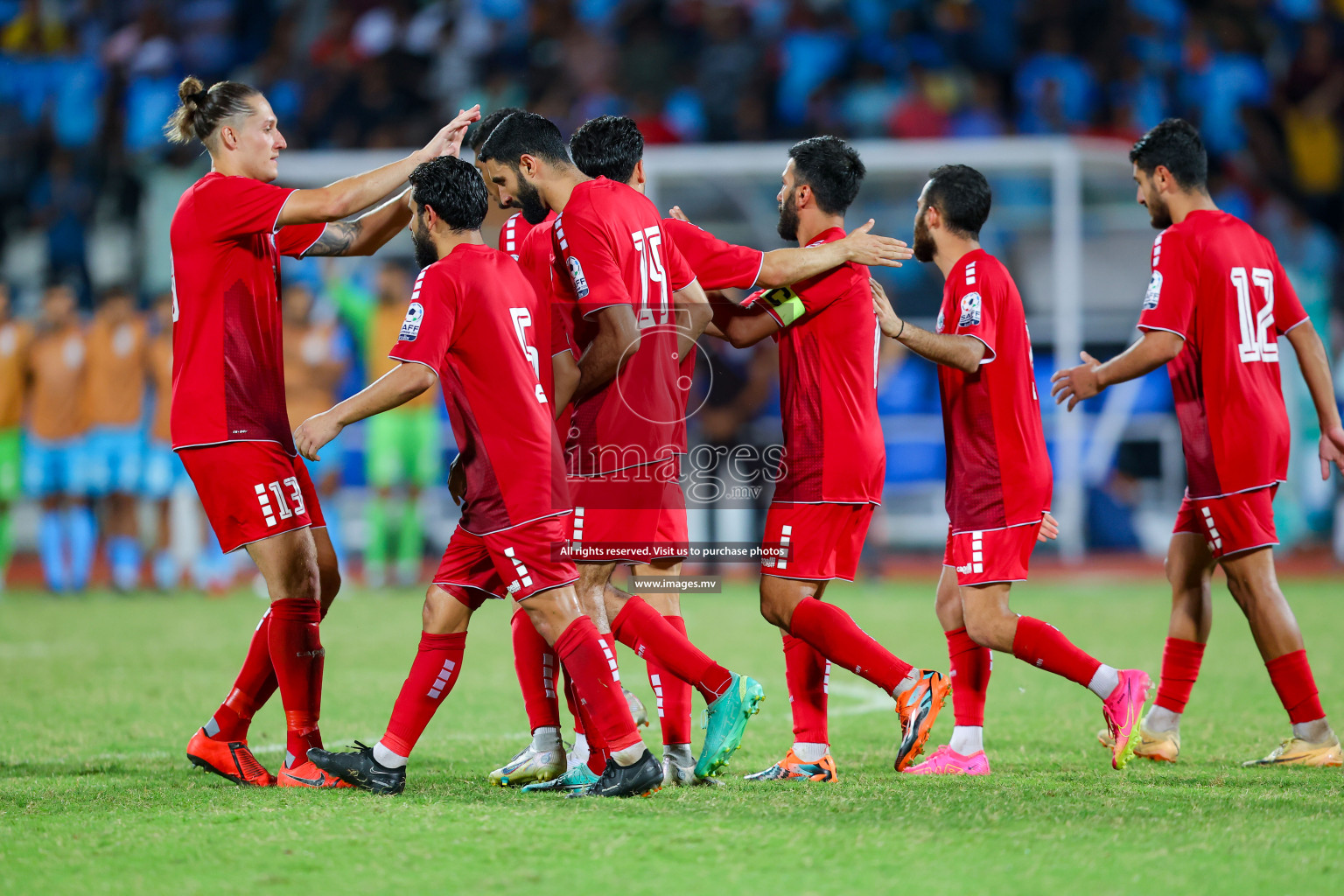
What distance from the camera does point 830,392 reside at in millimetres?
4961

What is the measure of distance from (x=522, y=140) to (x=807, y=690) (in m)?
2.23

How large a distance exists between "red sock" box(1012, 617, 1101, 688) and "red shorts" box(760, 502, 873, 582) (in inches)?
26.1

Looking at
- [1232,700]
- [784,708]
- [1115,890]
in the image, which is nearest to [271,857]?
[1115,890]

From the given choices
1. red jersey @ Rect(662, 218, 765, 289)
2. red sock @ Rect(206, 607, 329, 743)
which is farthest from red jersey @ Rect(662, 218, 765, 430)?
red sock @ Rect(206, 607, 329, 743)

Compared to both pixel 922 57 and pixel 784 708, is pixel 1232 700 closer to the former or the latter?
pixel 784 708

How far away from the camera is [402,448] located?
40.9 feet

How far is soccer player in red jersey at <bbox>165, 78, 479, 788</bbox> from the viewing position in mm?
4840

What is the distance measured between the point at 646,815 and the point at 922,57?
47.1ft

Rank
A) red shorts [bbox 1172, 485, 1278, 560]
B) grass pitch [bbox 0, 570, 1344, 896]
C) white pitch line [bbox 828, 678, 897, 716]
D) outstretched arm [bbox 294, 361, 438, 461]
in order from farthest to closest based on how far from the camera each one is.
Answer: white pitch line [bbox 828, 678, 897, 716] < red shorts [bbox 1172, 485, 1278, 560] < outstretched arm [bbox 294, 361, 438, 461] < grass pitch [bbox 0, 570, 1344, 896]

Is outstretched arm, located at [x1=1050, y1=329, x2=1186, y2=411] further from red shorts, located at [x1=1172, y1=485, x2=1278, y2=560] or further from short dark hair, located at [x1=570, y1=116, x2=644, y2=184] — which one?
short dark hair, located at [x1=570, y1=116, x2=644, y2=184]

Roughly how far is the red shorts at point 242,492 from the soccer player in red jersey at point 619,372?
3.53 ft

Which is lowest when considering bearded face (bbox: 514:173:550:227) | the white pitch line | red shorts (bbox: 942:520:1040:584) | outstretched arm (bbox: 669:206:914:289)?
the white pitch line

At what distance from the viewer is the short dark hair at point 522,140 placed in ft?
15.8

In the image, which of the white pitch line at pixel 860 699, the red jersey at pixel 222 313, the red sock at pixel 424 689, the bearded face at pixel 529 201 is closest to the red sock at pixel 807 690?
the red sock at pixel 424 689
